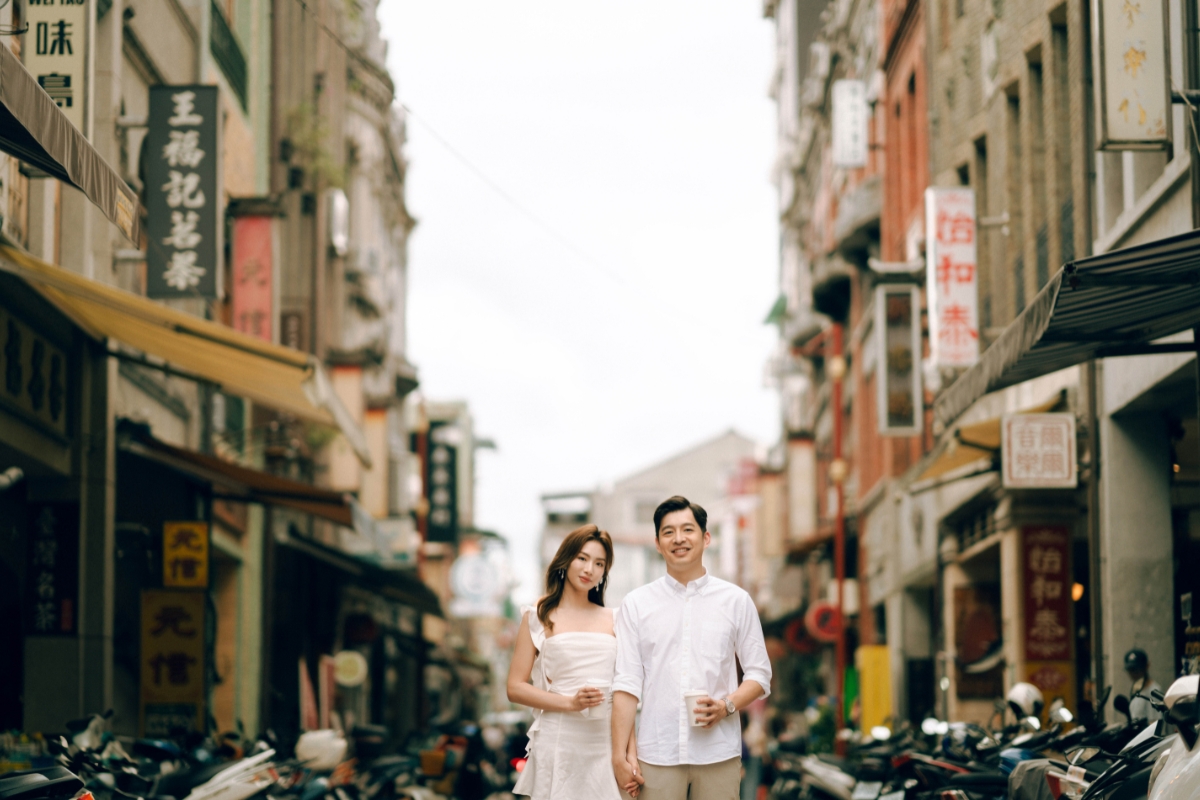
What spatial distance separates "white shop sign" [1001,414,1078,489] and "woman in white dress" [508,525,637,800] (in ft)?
28.9

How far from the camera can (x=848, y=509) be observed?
36.8 m

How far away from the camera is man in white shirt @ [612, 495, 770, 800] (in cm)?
659

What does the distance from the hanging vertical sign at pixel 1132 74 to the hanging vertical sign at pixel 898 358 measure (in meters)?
10.5

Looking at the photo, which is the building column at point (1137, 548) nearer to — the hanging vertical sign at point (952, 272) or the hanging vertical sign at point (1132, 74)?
the hanging vertical sign at point (1132, 74)

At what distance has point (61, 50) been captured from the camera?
11.9m

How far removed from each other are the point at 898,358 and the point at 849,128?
11573 millimetres

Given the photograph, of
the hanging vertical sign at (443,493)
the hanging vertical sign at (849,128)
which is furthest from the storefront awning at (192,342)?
the hanging vertical sign at (443,493)

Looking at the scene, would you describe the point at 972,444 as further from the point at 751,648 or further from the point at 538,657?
the point at 751,648

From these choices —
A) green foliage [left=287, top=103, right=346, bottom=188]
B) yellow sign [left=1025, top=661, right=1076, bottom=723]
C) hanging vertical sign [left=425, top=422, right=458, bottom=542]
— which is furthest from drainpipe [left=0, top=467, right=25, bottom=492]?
hanging vertical sign [left=425, top=422, right=458, bottom=542]

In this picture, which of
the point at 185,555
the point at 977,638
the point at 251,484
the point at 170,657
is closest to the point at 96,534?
the point at 185,555

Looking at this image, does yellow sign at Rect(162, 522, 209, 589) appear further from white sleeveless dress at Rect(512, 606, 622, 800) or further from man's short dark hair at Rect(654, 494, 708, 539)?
man's short dark hair at Rect(654, 494, 708, 539)

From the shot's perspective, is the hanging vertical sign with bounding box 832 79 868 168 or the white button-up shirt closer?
the white button-up shirt

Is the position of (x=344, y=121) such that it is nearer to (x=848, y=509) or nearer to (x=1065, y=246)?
(x=848, y=509)

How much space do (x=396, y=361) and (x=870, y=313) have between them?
18.6 metres
